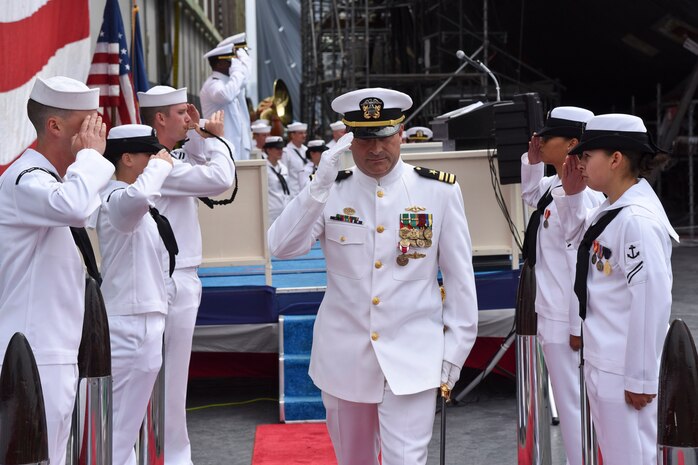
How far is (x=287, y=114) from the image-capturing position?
26984 millimetres

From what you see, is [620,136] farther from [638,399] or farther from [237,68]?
[237,68]

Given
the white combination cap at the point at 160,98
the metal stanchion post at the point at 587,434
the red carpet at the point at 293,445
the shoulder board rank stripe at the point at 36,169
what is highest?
the white combination cap at the point at 160,98

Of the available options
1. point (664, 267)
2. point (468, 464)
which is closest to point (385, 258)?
point (664, 267)

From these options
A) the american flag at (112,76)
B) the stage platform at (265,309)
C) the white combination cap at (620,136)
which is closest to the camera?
the white combination cap at (620,136)

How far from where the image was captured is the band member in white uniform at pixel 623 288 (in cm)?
385

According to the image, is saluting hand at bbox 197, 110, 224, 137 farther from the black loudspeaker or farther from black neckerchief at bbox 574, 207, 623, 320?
black neckerchief at bbox 574, 207, 623, 320

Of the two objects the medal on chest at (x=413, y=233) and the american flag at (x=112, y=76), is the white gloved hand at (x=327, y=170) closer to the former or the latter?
the medal on chest at (x=413, y=233)

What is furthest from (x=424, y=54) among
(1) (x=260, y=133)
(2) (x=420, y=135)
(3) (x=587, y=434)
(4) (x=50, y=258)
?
(4) (x=50, y=258)

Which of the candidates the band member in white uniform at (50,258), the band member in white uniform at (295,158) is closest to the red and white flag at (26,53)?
the band member in white uniform at (50,258)

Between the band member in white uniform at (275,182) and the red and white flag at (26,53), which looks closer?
the red and white flag at (26,53)

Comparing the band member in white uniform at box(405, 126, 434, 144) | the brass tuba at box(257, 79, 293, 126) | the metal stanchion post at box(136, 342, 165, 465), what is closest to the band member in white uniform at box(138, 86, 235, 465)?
the metal stanchion post at box(136, 342, 165, 465)

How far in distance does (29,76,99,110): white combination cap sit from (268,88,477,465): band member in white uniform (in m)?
0.90

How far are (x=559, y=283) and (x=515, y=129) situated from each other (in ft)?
5.99

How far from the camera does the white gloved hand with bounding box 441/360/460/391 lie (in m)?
4.20
